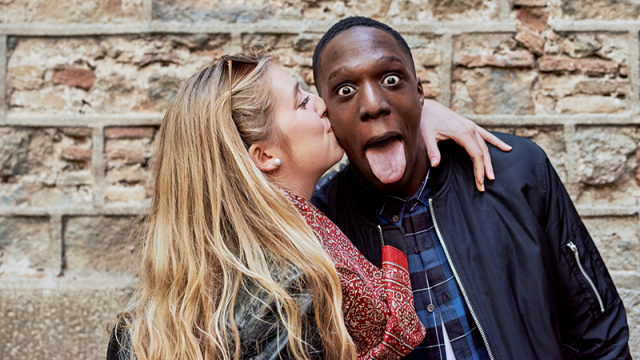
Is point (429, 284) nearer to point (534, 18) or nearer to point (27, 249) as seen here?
point (534, 18)

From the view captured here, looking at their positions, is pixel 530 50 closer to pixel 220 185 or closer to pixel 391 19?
pixel 391 19

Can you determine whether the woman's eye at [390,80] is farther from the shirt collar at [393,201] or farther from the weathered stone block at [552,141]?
the weathered stone block at [552,141]

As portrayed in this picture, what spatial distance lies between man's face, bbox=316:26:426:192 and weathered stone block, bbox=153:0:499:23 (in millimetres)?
890

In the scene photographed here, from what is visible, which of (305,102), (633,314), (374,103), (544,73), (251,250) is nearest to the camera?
(251,250)

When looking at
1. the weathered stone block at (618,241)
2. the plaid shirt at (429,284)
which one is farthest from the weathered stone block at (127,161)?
the weathered stone block at (618,241)

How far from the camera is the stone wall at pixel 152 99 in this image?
234 cm

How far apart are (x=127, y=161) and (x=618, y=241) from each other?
2.69 meters

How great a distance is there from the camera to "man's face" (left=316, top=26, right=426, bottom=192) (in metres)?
1.50

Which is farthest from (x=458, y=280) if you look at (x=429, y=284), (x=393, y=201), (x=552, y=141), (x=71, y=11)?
(x=71, y=11)

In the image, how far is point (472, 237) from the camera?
1545mm

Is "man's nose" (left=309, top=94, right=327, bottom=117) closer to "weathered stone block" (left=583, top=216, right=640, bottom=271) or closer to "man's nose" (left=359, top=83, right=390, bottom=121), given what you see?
"man's nose" (left=359, top=83, right=390, bottom=121)

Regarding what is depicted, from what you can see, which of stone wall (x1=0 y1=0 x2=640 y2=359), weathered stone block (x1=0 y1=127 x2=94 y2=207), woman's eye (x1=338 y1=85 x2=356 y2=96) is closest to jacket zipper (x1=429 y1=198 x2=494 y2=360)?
woman's eye (x1=338 y1=85 x2=356 y2=96)

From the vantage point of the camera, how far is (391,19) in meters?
2.40

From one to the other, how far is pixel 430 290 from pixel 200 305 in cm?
78
